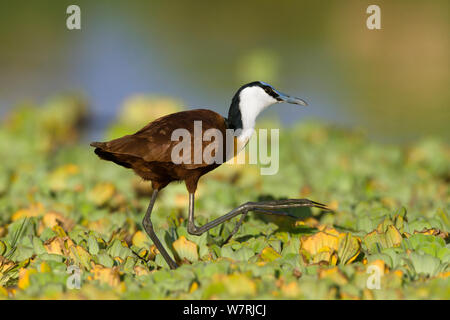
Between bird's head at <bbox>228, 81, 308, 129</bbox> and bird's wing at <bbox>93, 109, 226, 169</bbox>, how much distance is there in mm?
194

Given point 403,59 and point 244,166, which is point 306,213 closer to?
point 244,166

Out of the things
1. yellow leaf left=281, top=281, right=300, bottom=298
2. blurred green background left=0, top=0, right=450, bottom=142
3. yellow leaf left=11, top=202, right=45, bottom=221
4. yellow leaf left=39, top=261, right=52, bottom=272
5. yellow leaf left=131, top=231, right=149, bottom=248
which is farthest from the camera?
blurred green background left=0, top=0, right=450, bottom=142

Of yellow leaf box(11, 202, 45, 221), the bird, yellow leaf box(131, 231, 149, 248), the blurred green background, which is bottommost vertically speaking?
yellow leaf box(131, 231, 149, 248)

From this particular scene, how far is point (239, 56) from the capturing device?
9688mm

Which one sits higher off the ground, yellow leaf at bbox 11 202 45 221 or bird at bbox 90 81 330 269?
bird at bbox 90 81 330 269

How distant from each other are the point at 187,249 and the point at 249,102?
0.81 m

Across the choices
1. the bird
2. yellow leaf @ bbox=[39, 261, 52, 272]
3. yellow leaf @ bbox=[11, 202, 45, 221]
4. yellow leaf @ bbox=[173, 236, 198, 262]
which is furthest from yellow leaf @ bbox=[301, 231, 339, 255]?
yellow leaf @ bbox=[11, 202, 45, 221]

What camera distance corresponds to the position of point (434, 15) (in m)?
10.2

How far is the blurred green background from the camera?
8531mm

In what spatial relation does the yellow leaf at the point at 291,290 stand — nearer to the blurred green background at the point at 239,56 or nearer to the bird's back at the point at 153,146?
the bird's back at the point at 153,146

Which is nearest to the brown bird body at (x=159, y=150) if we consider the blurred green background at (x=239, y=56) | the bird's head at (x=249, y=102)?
the bird's head at (x=249, y=102)

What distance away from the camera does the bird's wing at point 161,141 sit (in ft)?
9.54

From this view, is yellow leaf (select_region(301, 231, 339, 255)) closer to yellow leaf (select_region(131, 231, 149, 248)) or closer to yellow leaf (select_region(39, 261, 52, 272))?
yellow leaf (select_region(131, 231, 149, 248))

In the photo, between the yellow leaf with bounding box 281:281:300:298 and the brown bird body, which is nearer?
the yellow leaf with bounding box 281:281:300:298
